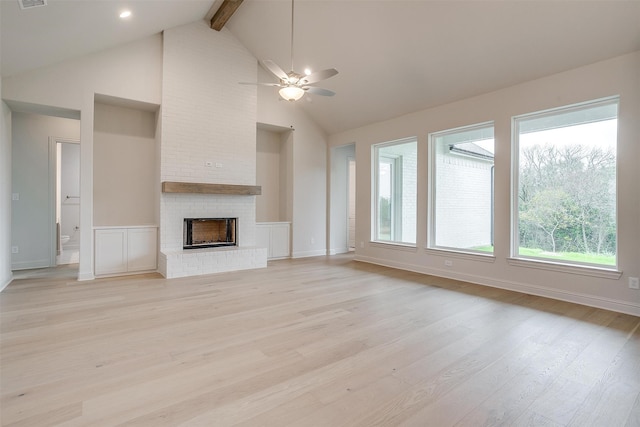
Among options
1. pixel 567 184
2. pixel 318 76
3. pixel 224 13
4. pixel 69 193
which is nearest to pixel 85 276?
pixel 69 193

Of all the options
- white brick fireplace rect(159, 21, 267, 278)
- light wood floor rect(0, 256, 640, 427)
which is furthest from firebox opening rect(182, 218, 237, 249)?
light wood floor rect(0, 256, 640, 427)

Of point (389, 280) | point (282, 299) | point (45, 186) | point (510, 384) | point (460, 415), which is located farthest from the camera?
point (45, 186)

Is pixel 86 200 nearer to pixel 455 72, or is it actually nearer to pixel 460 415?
pixel 460 415

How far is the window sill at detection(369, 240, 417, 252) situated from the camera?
220 inches

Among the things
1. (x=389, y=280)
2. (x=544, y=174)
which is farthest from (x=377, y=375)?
(x=544, y=174)

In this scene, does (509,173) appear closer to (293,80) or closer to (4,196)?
(293,80)

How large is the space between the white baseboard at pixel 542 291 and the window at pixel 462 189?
1.38 feet

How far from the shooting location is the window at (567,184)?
360 cm

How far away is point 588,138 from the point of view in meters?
3.75

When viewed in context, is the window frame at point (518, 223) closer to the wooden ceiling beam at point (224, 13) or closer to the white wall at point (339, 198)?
the white wall at point (339, 198)

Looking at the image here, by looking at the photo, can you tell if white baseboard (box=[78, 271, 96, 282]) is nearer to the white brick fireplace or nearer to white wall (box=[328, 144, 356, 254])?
the white brick fireplace

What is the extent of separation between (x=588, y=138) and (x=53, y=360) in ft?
18.5

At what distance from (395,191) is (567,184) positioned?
9.13ft

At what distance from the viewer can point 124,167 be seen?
17.8ft
